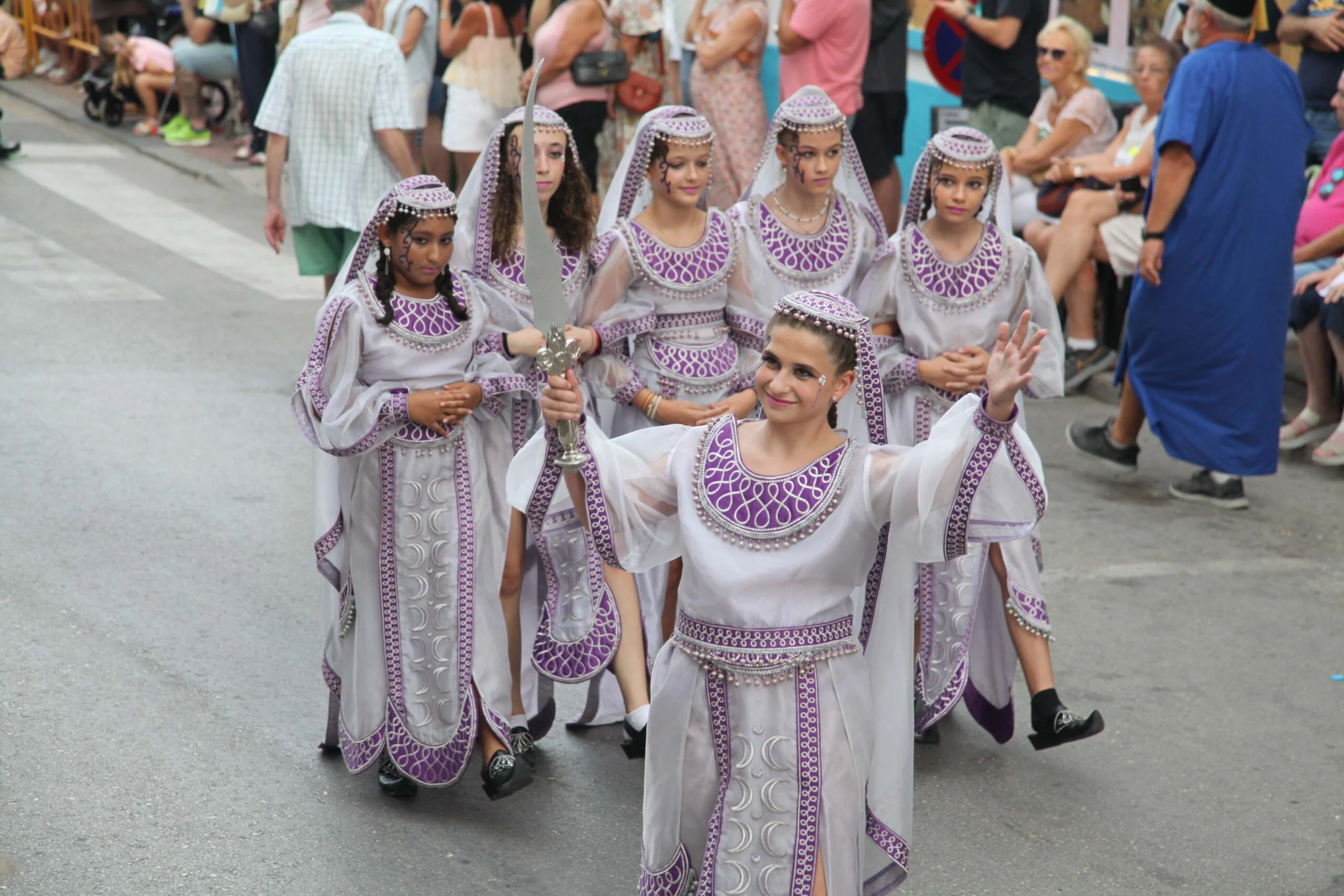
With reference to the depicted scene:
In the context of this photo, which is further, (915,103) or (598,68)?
(915,103)

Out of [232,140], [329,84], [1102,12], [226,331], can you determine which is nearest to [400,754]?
[329,84]

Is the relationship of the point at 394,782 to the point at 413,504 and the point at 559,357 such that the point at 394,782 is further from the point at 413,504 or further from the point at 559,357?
the point at 559,357

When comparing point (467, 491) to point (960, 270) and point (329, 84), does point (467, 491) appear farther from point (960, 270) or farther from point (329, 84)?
point (329, 84)

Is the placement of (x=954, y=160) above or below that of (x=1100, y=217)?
above

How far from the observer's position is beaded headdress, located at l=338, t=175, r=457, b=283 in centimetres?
446

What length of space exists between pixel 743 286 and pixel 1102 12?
6.64 metres

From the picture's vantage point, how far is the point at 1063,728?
15.9 feet

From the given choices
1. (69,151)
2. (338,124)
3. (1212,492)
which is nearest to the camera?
(1212,492)

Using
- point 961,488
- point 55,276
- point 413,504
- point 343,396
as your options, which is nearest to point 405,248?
point 343,396

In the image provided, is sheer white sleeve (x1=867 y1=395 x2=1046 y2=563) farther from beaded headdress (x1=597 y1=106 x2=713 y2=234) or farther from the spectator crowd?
the spectator crowd

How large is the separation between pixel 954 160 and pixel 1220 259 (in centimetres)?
262

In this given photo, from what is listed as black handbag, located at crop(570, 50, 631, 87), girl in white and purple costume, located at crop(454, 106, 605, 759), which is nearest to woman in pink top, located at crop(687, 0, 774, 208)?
black handbag, located at crop(570, 50, 631, 87)

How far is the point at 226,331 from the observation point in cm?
989

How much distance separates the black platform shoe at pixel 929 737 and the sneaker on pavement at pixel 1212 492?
2.85 metres
